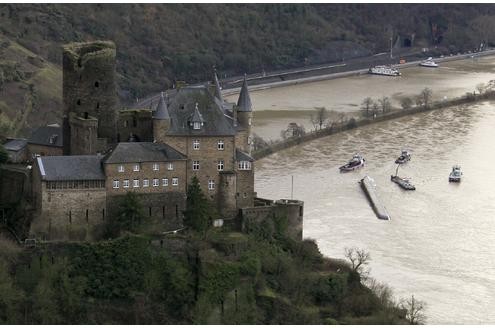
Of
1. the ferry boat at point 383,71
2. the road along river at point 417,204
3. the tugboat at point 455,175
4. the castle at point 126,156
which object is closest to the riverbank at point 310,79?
the ferry boat at point 383,71

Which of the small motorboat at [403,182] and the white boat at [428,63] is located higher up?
the white boat at [428,63]

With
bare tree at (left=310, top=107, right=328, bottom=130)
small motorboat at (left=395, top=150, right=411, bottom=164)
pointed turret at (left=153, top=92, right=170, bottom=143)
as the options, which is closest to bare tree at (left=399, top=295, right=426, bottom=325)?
pointed turret at (left=153, top=92, right=170, bottom=143)

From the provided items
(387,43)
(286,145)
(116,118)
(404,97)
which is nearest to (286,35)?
(387,43)

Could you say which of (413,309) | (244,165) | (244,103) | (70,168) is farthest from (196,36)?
(70,168)

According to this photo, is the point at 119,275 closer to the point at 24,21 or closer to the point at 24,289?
the point at 24,289

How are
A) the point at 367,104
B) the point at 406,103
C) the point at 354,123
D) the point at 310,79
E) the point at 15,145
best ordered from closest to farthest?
1. the point at 15,145
2. the point at 354,123
3. the point at 367,104
4. the point at 406,103
5. the point at 310,79

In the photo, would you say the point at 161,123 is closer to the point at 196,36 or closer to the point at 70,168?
the point at 70,168

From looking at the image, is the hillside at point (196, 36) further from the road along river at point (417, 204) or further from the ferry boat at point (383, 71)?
the road along river at point (417, 204)
